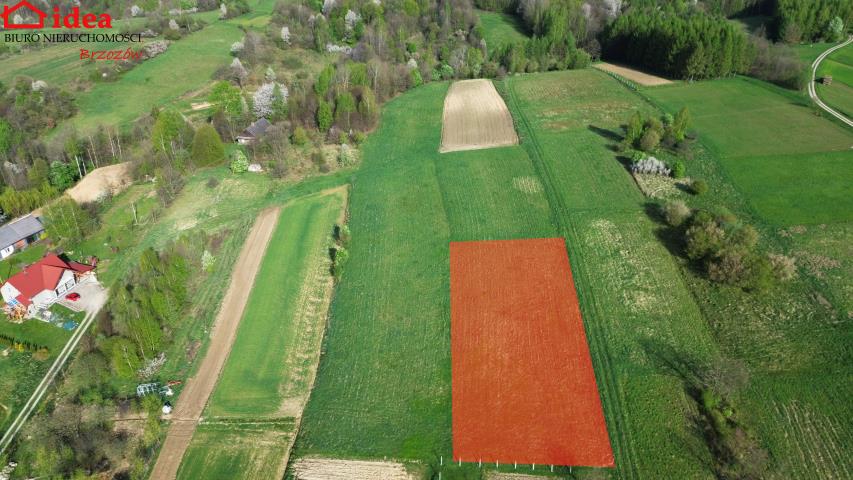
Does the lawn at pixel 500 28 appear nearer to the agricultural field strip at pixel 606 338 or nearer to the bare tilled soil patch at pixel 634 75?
the bare tilled soil patch at pixel 634 75

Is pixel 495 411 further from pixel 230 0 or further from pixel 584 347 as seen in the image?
pixel 230 0

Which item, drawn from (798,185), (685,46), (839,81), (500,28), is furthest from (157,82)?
(839,81)

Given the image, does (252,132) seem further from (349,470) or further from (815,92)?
(815,92)

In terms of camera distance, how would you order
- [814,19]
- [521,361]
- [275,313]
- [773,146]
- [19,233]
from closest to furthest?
[521,361] → [275,313] → [19,233] → [773,146] → [814,19]

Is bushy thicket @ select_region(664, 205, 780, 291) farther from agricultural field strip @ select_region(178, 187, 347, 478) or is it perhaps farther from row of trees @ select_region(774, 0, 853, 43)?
row of trees @ select_region(774, 0, 853, 43)

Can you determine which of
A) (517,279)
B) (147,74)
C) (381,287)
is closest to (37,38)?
(147,74)
